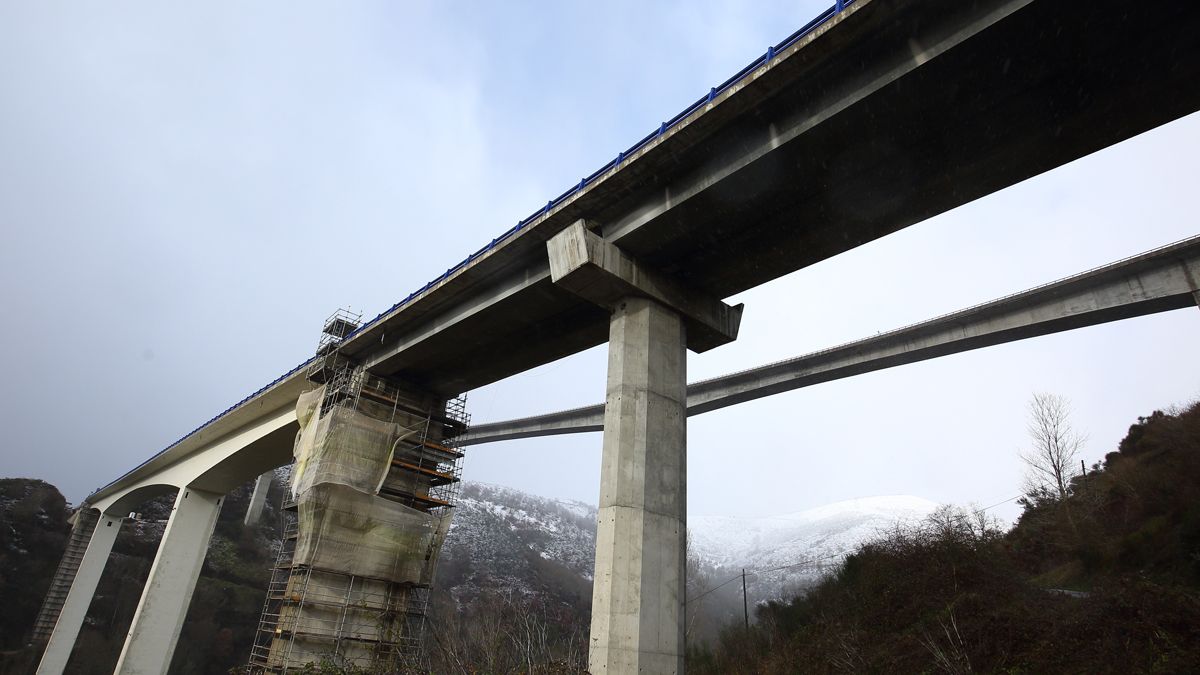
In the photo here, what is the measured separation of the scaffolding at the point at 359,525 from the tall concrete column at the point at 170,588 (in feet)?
32.0

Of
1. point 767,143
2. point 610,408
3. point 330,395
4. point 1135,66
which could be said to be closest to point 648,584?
point 610,408

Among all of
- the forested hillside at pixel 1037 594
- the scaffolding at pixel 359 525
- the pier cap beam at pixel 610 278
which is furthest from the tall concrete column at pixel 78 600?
the pier cap beam at pixel 610 278

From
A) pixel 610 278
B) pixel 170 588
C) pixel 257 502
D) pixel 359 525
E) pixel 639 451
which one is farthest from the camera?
pixel 257 502

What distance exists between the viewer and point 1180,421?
85.2 feet

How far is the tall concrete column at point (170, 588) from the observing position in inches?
1004

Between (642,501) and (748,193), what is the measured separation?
6.06 meters

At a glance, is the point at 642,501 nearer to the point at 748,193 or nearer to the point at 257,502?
the point at 748,193

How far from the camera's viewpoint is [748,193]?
38.8ft

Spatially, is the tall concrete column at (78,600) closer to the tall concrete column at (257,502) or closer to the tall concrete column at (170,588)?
the tall concrete column at (170,588)

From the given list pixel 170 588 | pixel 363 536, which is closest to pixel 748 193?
pixel 363 536

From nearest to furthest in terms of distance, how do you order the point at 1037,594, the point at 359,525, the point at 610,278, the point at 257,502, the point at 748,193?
the point at 748,193, the point at 610,278, the point at 1037,594, the point at 359,525, the point at 257,502

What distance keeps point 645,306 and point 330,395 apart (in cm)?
1289

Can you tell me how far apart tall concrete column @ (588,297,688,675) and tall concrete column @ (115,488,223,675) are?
23.4 metres

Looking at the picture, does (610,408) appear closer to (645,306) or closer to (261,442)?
(645,306)
